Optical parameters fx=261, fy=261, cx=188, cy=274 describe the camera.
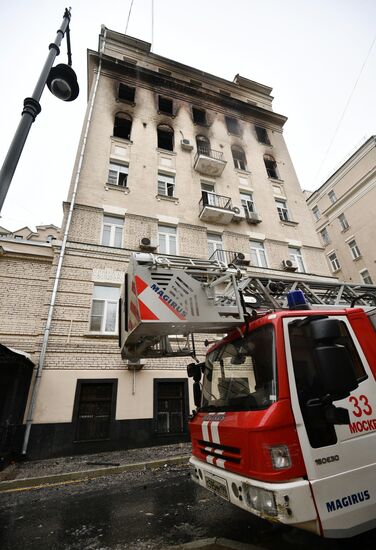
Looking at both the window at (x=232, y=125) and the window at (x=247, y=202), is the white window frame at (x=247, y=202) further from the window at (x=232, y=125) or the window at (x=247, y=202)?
the window at (x=232, y=125)

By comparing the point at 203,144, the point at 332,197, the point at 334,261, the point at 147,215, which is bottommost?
the point at 147,215

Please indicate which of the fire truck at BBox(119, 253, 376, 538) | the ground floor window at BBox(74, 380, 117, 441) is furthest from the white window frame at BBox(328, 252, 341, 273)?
the fire truck at BBox(119, 253, 376, 538)

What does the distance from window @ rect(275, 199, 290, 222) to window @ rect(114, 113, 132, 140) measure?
10.8m

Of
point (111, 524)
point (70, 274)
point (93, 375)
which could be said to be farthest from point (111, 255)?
point (111, 524)

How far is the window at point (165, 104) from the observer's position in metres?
18.5

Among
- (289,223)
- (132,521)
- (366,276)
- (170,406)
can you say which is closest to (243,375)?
(132,521)

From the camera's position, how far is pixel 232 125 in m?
20.2

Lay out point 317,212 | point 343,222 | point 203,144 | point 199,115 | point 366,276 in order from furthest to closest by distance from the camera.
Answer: point 317,212 < point 343,222 < point 366,276 < point 199,115 < point 203,144

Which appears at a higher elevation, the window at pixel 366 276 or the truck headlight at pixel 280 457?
the window at pixel 366 276

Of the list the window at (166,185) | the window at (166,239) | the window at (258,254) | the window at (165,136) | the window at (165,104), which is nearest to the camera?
the window at (166,239)

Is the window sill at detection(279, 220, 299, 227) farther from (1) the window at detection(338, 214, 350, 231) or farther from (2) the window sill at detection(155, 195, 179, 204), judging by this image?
(1) the window at detection(338, 214, 350, 231)

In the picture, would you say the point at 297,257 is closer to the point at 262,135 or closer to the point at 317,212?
the point at 262,135

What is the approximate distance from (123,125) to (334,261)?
80.0 ft

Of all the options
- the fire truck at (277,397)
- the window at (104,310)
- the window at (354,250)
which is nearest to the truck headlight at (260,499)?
the fire truck at (277,397)
